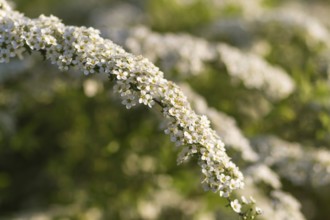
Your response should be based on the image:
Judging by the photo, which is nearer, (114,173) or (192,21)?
(114,173)

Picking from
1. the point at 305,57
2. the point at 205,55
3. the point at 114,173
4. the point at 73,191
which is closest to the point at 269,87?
the point at 205,55

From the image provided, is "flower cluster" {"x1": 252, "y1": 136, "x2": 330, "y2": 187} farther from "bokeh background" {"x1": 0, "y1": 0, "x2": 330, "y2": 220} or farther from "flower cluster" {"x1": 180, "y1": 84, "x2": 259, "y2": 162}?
"flower cluster" {"x1": 180, "y1": 84, "x2": 259, "y2": 162}

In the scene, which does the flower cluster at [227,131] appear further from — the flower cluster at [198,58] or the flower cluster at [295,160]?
the flower cluster at [198,58]

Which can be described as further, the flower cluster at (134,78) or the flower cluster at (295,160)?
the flower cluster at (295,160)

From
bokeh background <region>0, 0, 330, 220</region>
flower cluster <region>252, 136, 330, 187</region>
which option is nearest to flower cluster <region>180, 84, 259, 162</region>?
bokeh background <region>0, 0, 330, 220</region>

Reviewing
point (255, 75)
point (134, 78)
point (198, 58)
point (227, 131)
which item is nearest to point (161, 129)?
point (227, 131)

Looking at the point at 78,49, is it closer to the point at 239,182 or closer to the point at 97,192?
the point at 239,182

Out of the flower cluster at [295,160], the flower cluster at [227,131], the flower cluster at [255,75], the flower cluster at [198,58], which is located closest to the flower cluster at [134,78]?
the flower cluster at [227,131]
